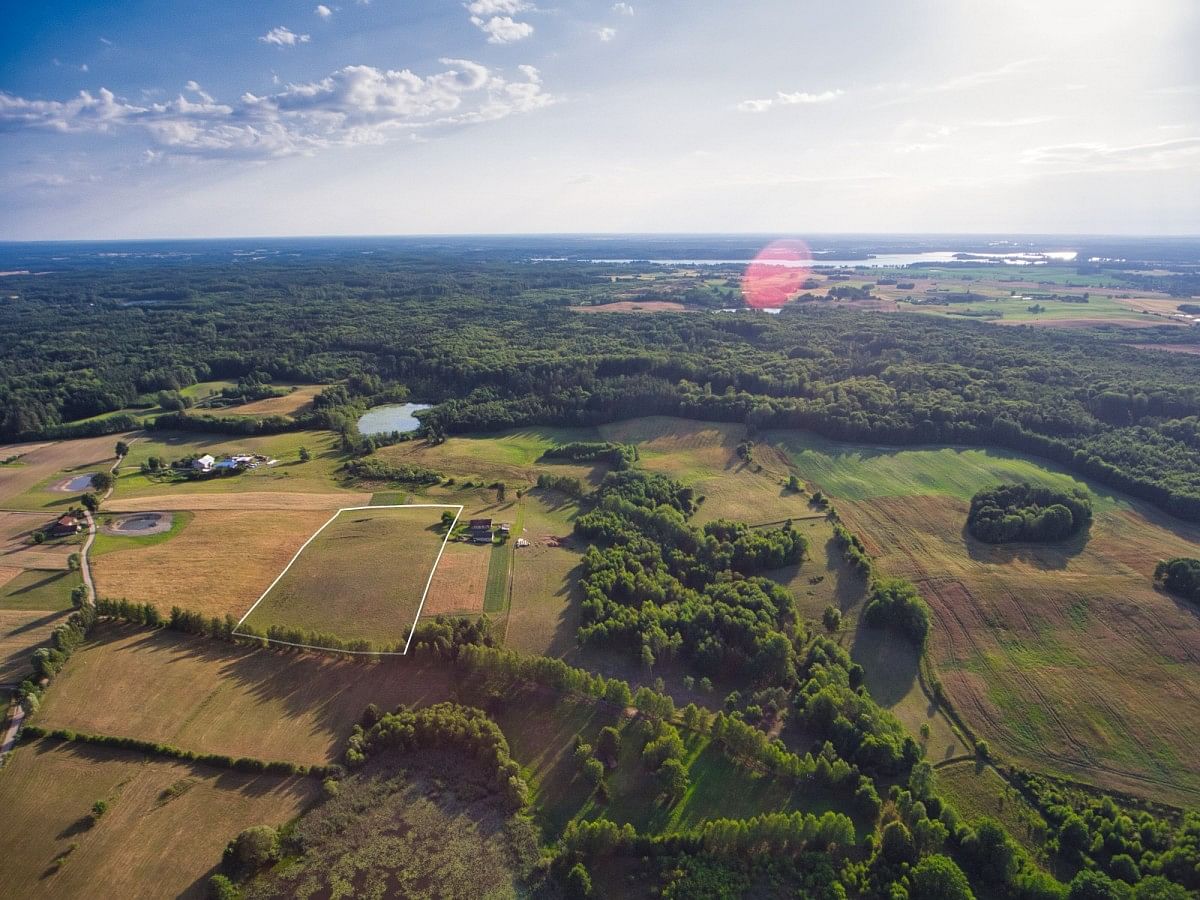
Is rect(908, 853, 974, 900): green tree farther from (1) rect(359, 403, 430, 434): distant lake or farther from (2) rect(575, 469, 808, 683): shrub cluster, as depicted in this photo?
(1) rect(359, 403, 430, 434): distant lake

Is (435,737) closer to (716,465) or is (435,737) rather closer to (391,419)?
(716,465)

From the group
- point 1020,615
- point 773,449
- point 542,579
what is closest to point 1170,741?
point 1020,615

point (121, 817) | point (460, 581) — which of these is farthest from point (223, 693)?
point (460, 581)

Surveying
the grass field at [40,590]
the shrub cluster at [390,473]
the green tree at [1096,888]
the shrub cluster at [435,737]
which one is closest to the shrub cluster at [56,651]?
the grass field at [40,590]

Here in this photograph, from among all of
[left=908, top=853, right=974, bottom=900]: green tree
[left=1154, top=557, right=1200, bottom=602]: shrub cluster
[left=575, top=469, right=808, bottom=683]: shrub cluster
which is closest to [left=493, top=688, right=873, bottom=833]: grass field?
[left=908, top=853, right=974, bottom=900]: green tree

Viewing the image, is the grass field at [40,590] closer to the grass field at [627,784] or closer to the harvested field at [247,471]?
the harvested field at [247,471]

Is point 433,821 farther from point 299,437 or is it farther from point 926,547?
point 299,437
